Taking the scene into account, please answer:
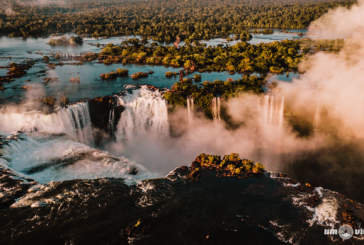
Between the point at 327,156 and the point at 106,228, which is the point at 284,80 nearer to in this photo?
the point at 327,156

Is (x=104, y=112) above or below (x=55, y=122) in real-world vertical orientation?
below

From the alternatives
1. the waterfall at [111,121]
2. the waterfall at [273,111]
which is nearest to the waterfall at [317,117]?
the waterfall at [273,111]

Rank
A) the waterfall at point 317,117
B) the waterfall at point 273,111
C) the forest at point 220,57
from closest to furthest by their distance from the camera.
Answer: the waterfall at point 317,117
the waterfall at point 273,111
the forest at point 220,57

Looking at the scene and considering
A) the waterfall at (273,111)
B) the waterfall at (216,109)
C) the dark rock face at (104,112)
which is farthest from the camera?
the waterfall at (216,109)

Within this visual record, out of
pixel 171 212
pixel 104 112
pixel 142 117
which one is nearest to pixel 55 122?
pixel 104 112

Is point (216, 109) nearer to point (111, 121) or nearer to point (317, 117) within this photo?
point (317, 117)

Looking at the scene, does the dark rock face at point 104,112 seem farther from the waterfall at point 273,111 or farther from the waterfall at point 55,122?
the waterfall at point 273,111
